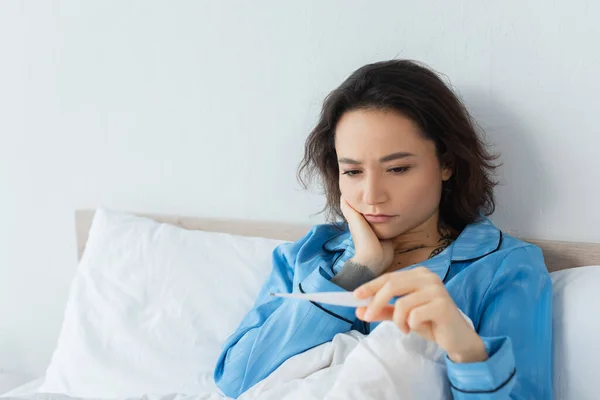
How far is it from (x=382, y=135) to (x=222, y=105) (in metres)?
0.56

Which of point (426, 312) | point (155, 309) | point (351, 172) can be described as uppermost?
point (351, 172)

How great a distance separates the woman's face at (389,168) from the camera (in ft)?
3.75

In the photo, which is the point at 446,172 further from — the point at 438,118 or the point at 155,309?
the point at 155,309

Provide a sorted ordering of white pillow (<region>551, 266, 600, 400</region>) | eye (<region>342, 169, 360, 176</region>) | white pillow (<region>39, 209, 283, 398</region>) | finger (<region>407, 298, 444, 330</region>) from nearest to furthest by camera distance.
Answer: finger (<region>407, 298, 444, 330</region>), white pillow (<region>551, 266, 600, 400</region>), eye (<region>342, 169, 360, 176</region>), white pillow (<region>39, 209, 283, 398</region>)

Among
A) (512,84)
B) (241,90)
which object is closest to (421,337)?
(512,84)

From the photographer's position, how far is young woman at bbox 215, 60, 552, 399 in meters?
1.09

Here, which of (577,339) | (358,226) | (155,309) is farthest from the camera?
(155,309)

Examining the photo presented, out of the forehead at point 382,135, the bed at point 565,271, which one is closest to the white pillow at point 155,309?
the bed at point 565,271

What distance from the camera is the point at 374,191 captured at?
1.15 metres

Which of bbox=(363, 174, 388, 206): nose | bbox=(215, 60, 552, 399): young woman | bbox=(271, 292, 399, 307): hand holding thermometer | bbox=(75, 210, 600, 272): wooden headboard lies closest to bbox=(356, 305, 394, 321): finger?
bbox=(271, 292, 399, 307): hand holding thermometer

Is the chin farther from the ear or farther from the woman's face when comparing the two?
the ear

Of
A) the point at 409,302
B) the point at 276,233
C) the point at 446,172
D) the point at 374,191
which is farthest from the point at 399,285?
the point at 276,233

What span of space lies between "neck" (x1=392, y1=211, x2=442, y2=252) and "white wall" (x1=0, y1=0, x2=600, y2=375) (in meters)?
0.16

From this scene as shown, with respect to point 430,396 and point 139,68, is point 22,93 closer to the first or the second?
point 139,68
